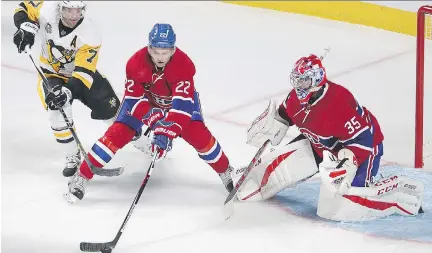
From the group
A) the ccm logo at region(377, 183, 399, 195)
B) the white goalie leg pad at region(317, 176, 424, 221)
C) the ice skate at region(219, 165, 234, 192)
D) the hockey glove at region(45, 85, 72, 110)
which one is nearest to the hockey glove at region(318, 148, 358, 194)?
the white goalie leg pad at region(317, 176, 424, 221)

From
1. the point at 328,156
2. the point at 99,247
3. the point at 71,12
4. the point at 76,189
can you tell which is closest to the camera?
the point at 99,247

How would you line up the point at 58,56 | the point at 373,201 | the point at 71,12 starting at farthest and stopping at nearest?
the point at 58,56 → the point at 71,12 → the point at 373,201

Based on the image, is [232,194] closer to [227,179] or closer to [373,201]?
[227,179]

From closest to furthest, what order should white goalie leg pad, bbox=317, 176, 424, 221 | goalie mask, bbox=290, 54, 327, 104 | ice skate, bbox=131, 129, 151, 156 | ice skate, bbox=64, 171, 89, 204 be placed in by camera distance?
goalie mask, bbox=290, 54, 327, 104 < white goalie leg pad, bbox=317, 176, 424, 221 < ice skate, bbox=64, 171, 89, 204 < ice skate, bbox=131, 129, 151, 156

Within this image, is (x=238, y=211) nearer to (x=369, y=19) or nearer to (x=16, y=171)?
(x=16, y=171)

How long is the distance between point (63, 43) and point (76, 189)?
67 cm

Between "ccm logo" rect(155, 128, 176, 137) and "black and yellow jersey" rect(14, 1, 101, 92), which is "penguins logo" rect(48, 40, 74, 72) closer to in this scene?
"black and yellow jersey" rect(14, 1, 101, 92)

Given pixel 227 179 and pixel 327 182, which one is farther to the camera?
pixel 227 179

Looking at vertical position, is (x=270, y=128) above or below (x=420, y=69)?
below

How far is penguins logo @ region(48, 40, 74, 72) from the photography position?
450cm

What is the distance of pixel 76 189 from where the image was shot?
426 cm

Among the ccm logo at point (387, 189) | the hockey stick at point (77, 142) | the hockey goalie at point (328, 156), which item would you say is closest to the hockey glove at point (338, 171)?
the hockey goalie at point (328, 156)

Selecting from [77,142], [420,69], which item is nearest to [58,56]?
[77,142]

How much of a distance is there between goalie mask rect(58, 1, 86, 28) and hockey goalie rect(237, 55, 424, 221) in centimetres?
90
